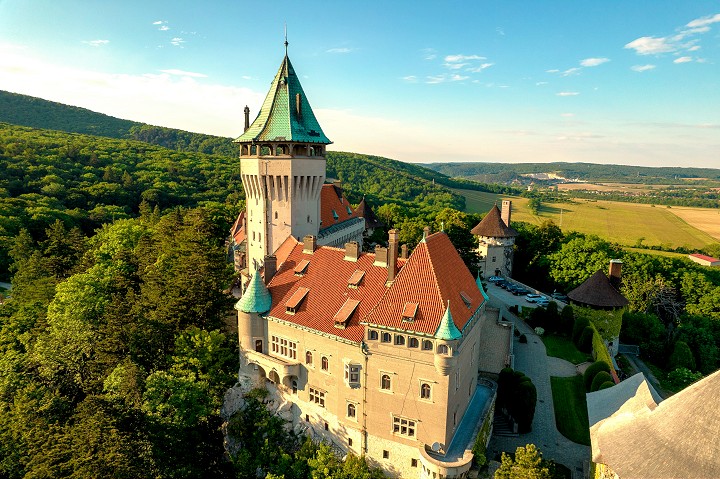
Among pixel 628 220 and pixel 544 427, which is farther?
pixel 628 220

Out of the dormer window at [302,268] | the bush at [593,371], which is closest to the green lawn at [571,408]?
the bush at [593,371]

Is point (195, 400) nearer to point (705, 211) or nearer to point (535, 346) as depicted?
point (535, 346)

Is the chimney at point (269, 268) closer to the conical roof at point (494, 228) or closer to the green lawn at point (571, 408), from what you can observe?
the green lawn at point (571, 408)

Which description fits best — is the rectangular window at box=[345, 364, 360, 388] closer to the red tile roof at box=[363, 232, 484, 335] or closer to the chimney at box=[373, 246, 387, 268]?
the red tile roof at box=[363, 232, 484, 335]

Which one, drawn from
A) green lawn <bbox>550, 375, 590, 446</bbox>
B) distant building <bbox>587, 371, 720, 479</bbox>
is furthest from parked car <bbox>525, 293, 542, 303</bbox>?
distant building <bbox>587, 371, 720, 479</bbox>

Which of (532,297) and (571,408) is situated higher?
(532,297)

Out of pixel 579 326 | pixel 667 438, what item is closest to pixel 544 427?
pixel 579 326

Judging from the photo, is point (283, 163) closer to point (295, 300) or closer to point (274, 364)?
point (295, 300)

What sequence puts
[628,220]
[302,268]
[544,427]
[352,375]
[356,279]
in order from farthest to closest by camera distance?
1. [628,220]
2. [544,427]
3. [302,268]
4. [356,279]
5. [352,375]
